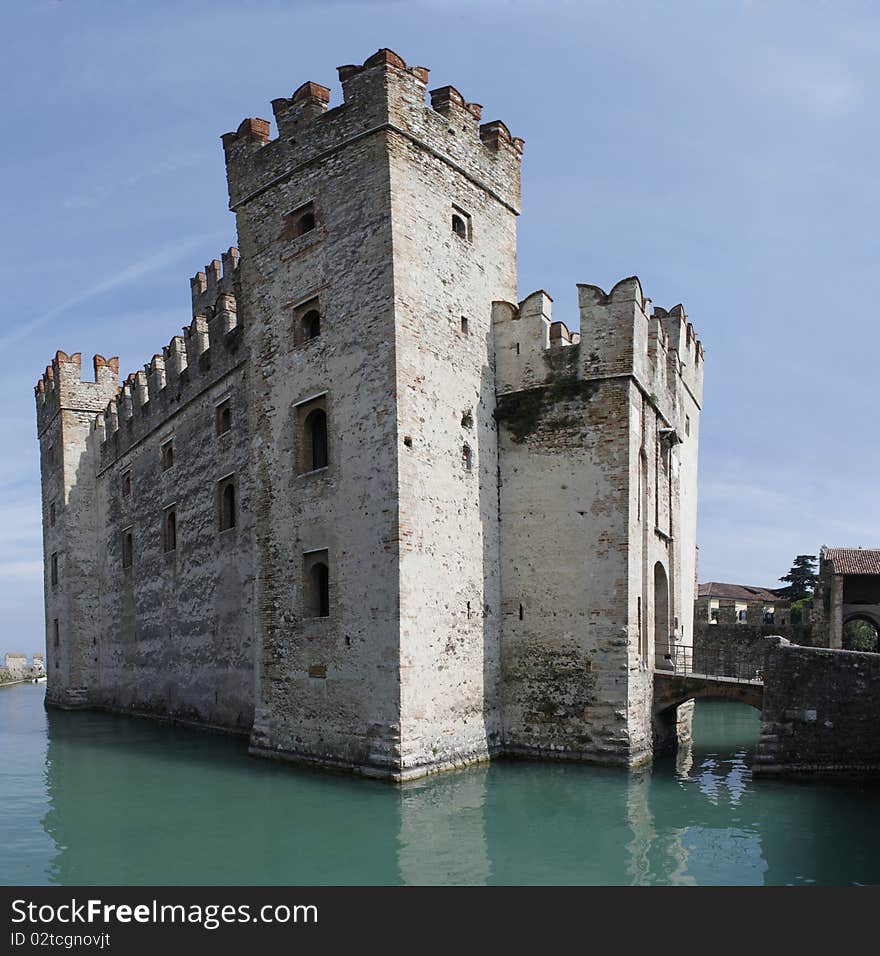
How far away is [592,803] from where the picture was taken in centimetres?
1190

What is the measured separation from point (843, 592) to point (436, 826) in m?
25.3

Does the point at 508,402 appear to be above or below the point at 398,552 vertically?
above

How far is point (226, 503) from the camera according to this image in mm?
19422

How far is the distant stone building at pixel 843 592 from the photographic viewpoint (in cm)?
2795

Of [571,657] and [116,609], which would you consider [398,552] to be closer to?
[571,657]

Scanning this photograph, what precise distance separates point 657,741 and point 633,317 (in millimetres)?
7465

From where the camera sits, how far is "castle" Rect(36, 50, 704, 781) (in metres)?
13.9

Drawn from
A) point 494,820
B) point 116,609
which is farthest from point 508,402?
point 116,609

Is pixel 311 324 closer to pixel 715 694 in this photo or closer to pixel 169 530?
pixel 169 530

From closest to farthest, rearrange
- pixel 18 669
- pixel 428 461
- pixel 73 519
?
pixel 428 461 → pixel 73 519 → pixel 18 669

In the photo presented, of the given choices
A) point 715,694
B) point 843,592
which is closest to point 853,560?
point 843,592

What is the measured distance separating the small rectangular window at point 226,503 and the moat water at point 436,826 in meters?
5.30

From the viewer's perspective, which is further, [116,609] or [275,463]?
[116,609]

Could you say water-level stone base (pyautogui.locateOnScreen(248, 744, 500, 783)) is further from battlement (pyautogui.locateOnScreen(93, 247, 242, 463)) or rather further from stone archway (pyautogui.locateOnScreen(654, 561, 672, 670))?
battlement (pyautogui.locateOnScreen(93, 247, 242, 463))
